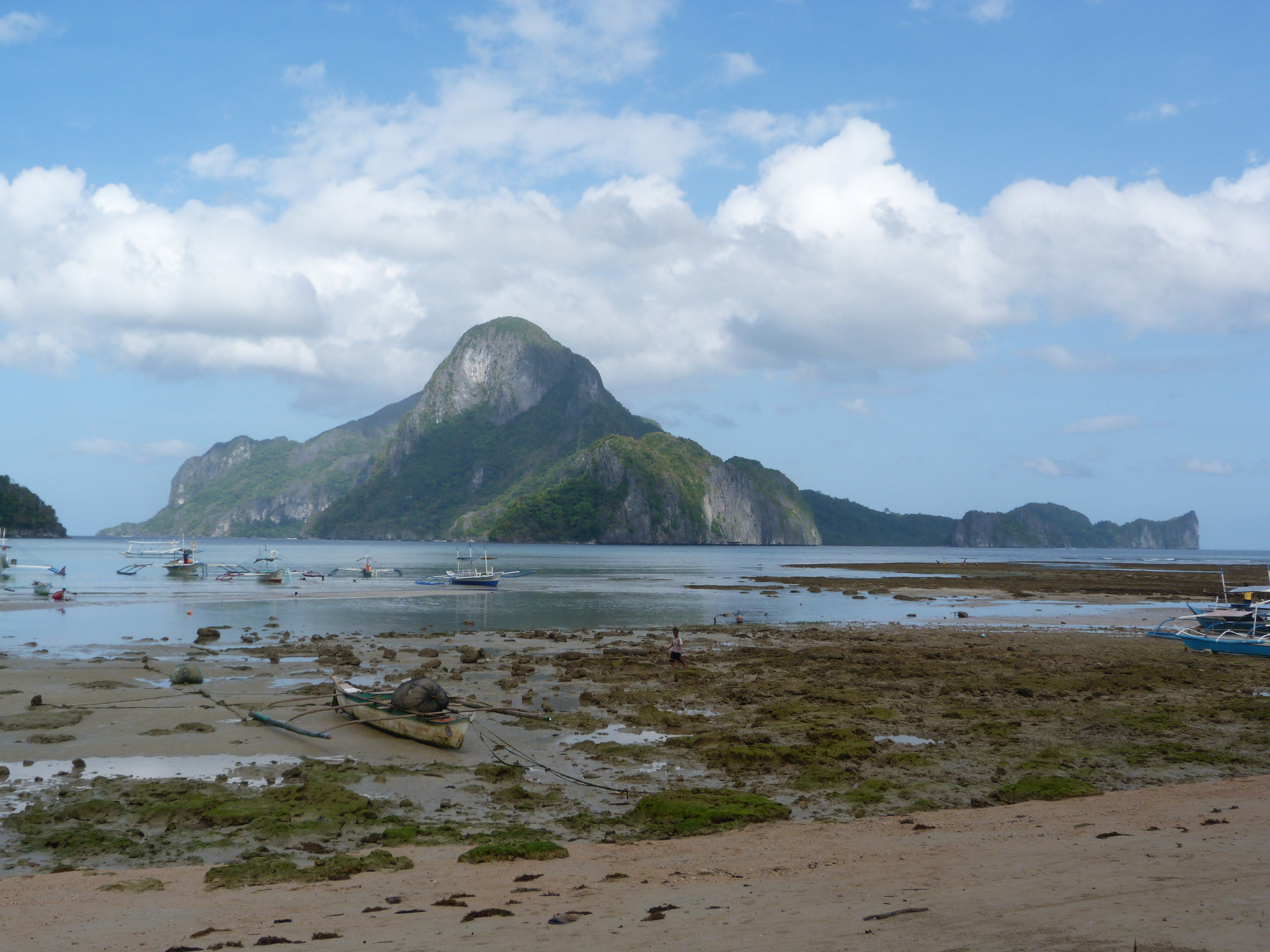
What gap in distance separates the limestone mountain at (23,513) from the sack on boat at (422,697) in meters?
159

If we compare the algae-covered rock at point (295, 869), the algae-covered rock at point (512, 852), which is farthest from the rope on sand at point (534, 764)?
the algae-covered rock at point (295, 869)

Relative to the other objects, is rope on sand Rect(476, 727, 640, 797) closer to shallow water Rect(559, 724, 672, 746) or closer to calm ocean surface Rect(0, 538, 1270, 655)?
shallow water Rect(559, 724, 672, 746)

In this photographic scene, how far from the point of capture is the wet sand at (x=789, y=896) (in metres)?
6.82

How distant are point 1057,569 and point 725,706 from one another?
366 feet

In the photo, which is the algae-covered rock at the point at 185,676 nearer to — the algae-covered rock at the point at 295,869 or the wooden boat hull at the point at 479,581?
the algae-covered rock at the point at 295,869

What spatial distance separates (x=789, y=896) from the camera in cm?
810

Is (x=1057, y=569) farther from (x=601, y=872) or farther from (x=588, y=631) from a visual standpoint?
(x=601, y=872)

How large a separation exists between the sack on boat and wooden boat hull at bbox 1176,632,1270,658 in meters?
29.7

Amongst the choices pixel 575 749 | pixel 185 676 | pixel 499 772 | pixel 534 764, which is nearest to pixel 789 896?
pixel 499 772

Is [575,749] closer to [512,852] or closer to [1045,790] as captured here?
[512,852]

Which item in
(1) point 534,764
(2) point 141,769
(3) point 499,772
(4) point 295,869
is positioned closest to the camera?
(4) point 295,869

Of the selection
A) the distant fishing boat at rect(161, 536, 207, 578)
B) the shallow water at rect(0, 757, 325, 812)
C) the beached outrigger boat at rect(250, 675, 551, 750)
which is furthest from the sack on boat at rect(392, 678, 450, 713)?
the distant fishing boat at rect(161, 536, 207, 578)

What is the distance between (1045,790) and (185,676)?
71.6 feet

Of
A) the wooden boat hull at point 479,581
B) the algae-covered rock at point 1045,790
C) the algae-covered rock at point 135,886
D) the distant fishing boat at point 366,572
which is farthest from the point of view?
the distant fishing boat at point 366,572
